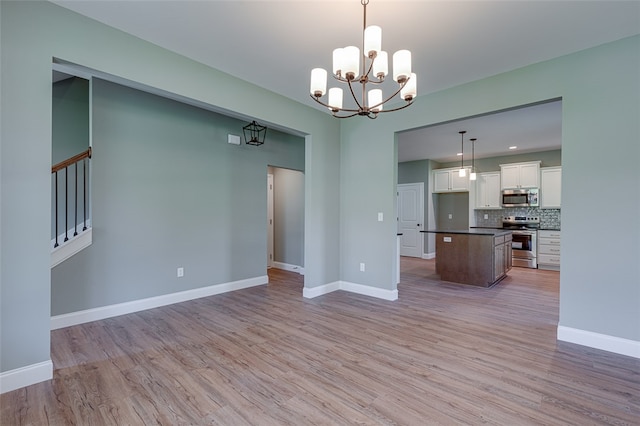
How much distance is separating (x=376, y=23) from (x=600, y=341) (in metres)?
3.49

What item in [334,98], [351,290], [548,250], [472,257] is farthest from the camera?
[548,250]

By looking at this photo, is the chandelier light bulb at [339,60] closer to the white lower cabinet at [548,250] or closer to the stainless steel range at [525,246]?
the stainless steel range at [525,246]

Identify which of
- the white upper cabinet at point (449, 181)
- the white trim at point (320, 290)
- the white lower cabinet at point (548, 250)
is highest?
the white upper cabinet at point (449, 181)

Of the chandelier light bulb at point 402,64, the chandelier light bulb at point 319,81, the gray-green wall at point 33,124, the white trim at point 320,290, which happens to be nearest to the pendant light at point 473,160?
the white trim at point 320,290

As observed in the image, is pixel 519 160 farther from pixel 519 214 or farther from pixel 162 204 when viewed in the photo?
pixel 162 204

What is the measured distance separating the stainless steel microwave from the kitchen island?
70.3 inches

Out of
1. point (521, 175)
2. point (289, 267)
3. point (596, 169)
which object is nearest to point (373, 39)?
point (596, 169)

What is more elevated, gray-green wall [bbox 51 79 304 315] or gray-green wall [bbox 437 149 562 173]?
gray-green wall [bbox 437 149 562 173]

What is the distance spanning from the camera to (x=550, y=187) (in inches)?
264

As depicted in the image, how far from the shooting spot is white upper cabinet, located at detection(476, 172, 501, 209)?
24.6ft

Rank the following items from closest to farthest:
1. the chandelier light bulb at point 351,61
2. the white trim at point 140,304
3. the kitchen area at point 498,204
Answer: the chandelier light bulb at point 351,61 → the white trim at point 140,304 → the kitchen area at point 498,204

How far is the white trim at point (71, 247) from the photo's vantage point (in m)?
3.10

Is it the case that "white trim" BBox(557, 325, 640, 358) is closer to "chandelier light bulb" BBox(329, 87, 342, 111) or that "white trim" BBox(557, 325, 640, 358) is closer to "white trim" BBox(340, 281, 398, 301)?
"white trim" BBox(340, 281, 398, 301)

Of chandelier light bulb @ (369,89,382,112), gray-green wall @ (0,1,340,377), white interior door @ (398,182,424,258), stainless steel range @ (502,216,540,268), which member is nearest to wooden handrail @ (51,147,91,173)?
gray-green wall @ (0,1,340,377)
